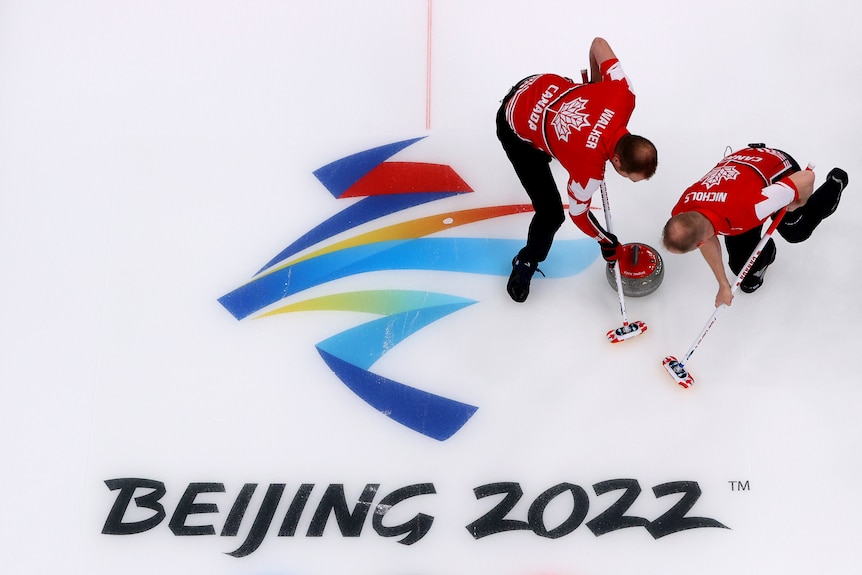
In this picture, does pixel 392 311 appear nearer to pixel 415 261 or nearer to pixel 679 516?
pixel 415 261

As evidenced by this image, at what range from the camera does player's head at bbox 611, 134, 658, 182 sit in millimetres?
2430

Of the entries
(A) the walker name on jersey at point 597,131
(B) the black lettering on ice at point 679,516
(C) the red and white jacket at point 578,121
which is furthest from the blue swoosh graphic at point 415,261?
(B) the black lettering on ice at point 679,516

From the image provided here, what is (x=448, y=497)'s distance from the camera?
2.97m

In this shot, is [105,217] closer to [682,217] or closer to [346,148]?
[346,148]

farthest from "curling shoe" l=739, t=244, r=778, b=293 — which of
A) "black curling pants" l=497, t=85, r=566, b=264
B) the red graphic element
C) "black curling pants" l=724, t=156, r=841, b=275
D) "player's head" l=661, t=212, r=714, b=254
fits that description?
the red graphic element

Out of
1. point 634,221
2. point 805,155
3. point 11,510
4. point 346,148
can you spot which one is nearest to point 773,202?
point 634,221

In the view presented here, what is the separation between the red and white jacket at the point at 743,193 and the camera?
101 inches

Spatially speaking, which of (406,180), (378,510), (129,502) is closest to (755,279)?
(406,180)

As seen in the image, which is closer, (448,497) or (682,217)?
(682,217)

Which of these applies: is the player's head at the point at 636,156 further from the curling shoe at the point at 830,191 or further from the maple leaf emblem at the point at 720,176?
the curling shoe at the point at 830,191

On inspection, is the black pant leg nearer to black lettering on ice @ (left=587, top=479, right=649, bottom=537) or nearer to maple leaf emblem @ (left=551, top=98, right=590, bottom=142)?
maple leaf emblem @ (left=551, top=98, right=590, bottom=142)

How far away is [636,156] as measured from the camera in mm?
2434

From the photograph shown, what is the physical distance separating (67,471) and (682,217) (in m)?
2.58

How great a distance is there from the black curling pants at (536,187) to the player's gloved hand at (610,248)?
21 centimetres
